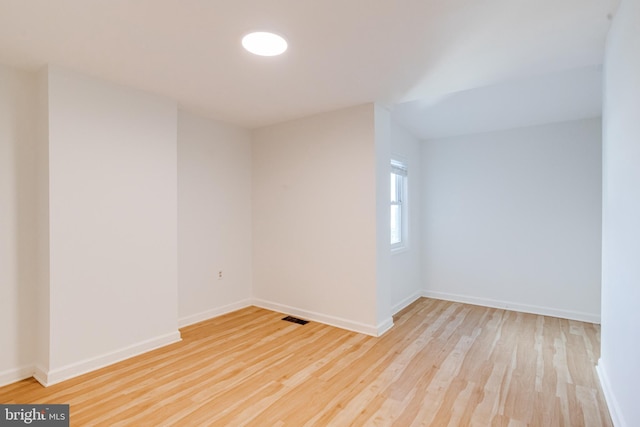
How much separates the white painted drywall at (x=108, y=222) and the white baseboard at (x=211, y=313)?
45 centimetres

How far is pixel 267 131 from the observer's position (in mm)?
4223

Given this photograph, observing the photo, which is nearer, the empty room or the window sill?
the empty room

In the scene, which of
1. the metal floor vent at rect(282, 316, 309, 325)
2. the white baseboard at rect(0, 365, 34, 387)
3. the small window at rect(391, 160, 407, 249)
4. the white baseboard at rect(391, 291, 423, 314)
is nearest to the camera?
the white baseboard at rect(0, 365, 34, 387)

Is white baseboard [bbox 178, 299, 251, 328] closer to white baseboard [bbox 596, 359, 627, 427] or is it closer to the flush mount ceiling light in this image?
the flush mount ceiling light

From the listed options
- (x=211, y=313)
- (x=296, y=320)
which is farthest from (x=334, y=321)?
(x=211, y=313)

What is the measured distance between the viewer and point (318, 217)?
377 centimetres

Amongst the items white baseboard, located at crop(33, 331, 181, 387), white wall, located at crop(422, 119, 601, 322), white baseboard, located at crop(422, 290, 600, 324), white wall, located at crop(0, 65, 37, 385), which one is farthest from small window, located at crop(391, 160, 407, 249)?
white wall, located at crop(0, 65, 37, 385)

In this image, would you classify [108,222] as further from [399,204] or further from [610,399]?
Result: [610,399]

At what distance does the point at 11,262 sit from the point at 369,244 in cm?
304

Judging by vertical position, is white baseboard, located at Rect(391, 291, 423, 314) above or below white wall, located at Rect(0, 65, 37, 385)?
below

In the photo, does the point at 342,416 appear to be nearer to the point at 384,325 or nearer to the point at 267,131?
the point at 384,325

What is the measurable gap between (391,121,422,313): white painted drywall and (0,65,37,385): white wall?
366cm

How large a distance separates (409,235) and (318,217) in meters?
1.63

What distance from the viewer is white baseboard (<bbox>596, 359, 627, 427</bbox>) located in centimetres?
184
